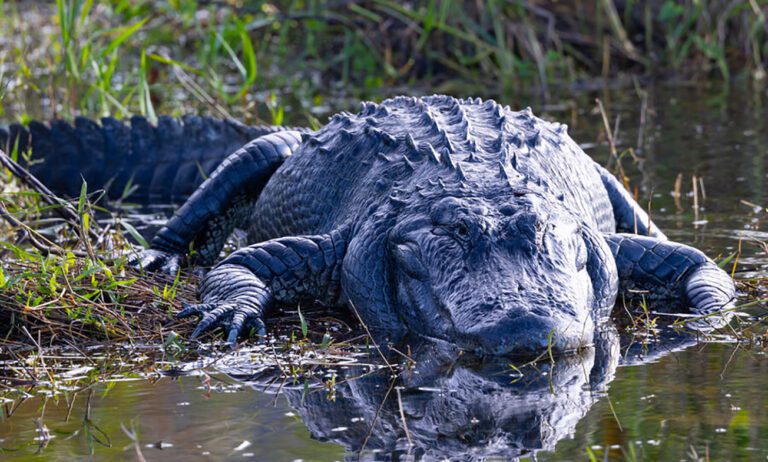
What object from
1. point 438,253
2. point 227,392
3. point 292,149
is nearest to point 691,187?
point 292,149

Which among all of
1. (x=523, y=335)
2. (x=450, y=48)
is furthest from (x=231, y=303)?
(x=450, y=48)

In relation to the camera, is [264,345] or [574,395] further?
[264,345]

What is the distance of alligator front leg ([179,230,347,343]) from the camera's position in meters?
5.02

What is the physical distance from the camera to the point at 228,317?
184 inches

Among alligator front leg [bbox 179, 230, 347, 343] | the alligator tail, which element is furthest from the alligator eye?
the alligator tail

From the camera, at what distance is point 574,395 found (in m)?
3.75

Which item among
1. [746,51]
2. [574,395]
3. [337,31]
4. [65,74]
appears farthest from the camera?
[337,31]

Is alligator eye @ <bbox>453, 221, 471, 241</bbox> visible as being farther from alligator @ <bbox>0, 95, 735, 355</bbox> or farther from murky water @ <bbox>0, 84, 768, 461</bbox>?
murky water @ <bbox>0, 84, 768, 461</bbox>

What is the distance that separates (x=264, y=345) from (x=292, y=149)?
7.27 feet

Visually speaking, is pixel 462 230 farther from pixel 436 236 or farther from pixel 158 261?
pixel 158 261

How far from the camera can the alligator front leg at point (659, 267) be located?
5.08m

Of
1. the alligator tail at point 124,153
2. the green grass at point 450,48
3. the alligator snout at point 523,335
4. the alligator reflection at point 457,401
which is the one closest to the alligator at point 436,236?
the alligator snout at point 523,335

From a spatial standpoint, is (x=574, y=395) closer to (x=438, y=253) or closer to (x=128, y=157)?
(x=438, y=253)

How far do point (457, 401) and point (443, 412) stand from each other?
13 centimetres
